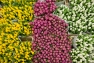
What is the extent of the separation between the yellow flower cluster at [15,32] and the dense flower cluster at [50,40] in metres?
0.14

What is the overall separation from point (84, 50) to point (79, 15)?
2.64 ft

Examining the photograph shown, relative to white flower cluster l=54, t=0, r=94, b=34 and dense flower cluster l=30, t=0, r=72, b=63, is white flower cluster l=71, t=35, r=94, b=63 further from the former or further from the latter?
white flower cluster l=54, t=0, r=94, b=34

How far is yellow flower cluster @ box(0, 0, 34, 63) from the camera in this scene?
4832mm

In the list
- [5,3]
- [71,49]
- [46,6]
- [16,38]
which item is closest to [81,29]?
[71,49]

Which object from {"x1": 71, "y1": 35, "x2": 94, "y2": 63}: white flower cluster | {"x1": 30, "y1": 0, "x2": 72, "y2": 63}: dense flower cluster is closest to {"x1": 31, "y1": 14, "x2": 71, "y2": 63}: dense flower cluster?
{"x1": 30, "y1": 0, "x2": 72, "y2": 63}: dense flower cluster

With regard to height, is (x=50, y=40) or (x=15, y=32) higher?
(x=15, y=32)

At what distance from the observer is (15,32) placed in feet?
16.6

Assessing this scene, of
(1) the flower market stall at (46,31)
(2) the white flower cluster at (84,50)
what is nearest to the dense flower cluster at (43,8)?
(1) the flower market stall at (46,31)

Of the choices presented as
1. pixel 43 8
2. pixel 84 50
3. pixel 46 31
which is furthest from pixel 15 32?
pixel 84 50

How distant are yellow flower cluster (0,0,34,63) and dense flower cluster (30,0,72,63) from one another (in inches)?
5.7

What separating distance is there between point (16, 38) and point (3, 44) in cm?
27

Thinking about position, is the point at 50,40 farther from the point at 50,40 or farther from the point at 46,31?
the point at 46,31

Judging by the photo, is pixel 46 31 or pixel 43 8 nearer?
pixel 46 31

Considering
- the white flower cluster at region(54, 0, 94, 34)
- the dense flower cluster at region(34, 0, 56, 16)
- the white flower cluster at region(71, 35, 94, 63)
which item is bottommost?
the white flower cluster at region(71, 35, 94, 63)
